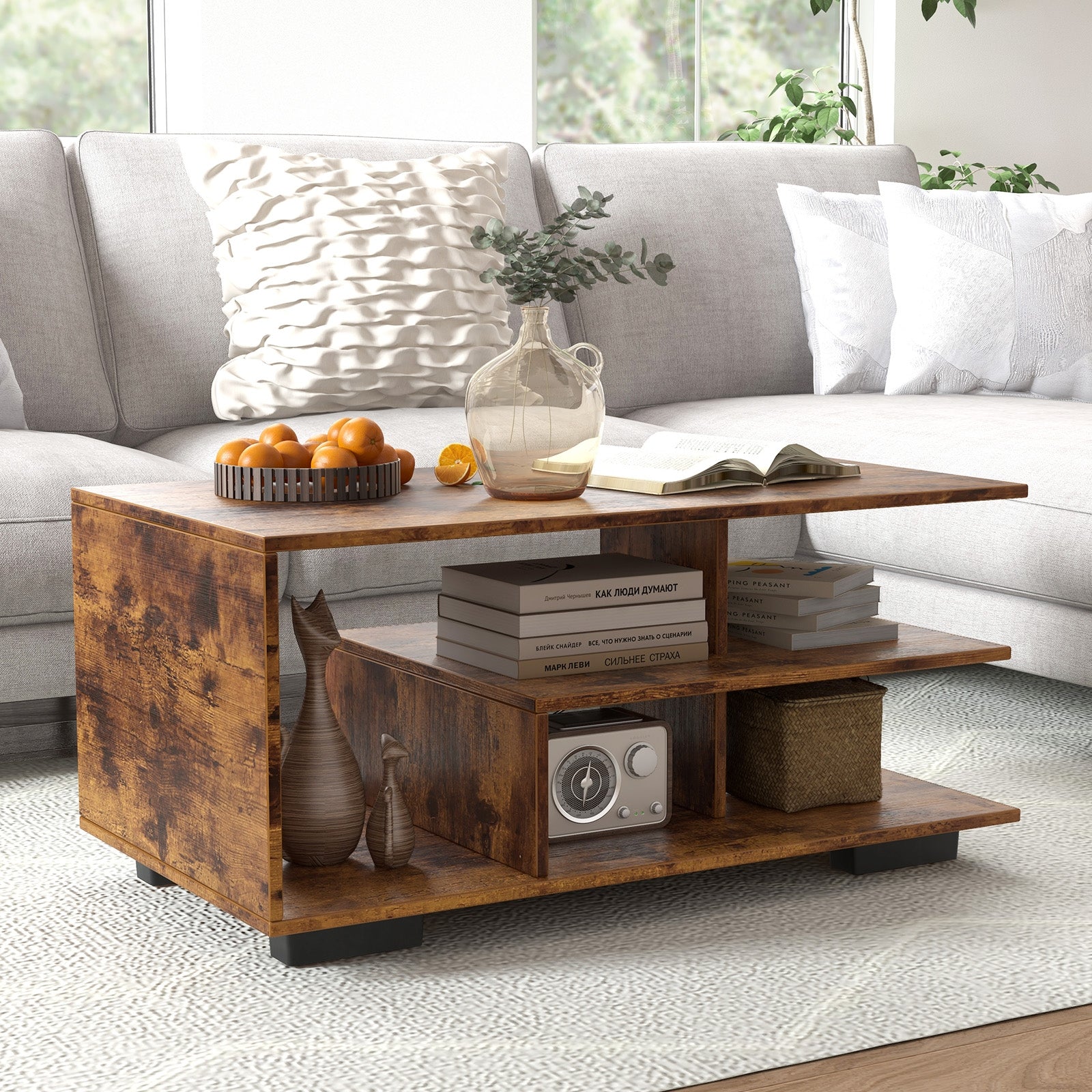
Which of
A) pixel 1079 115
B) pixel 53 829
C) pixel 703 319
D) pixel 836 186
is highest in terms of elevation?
pixel 1079 115

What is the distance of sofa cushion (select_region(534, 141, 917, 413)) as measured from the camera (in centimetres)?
329

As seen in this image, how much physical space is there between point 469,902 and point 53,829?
0.72m

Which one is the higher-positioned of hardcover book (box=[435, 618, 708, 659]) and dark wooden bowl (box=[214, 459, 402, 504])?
dark wooden bowl (box=[214, 459, 402, 504])

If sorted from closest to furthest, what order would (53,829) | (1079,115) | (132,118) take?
(53,829)
(132,118)
(1079,115)

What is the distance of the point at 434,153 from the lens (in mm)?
3268

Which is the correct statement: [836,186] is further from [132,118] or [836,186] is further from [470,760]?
[470,760]

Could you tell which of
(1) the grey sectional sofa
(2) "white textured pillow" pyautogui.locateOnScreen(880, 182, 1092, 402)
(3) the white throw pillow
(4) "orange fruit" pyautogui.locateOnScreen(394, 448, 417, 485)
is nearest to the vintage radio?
(4) "orange fruit" pyautogui.locateOnScreen(394, 448, 417, 485)

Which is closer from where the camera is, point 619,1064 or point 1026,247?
point 619,1064

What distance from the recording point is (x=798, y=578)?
6.33ft

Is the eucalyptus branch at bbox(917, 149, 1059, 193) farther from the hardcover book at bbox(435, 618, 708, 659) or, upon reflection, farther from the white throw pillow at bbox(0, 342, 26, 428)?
the hardcover book at bbox(435, 618, 708, 659)

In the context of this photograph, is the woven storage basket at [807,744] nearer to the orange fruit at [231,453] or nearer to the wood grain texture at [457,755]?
the wood grain texture at [457,755]

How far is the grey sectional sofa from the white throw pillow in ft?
0.28

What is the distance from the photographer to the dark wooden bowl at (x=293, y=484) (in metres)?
1.69

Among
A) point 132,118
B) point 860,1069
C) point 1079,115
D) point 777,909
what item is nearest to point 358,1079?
point 860,1069
